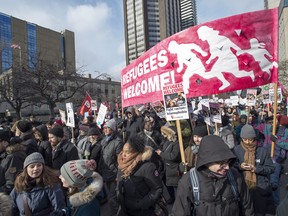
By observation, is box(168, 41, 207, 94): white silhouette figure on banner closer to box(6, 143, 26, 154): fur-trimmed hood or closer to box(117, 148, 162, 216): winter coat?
box(117, 148, 162, 216): winter coat

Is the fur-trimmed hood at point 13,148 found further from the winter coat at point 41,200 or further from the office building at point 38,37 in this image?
the office building at point 38,37

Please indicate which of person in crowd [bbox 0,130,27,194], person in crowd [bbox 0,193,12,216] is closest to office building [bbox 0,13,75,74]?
person in crowd [bbox 0,130,27,194]

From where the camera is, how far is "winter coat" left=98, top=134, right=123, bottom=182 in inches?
191

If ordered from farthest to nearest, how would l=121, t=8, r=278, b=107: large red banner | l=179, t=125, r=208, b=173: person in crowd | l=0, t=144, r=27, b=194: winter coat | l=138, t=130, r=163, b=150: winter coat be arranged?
l=138, t=130, r=163, b=150: winter coat, l=179, t=125, r=208, b=173: person in crowd, l=121, t=8, r=278, b=107: large red banner, l=0, t=144, r=27, b=194: winter coat

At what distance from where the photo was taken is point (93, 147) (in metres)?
5.38

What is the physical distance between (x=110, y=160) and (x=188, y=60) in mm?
2192

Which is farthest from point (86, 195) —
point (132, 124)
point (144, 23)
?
point (144, 23)

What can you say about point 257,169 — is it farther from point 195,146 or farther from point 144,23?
point 144,23

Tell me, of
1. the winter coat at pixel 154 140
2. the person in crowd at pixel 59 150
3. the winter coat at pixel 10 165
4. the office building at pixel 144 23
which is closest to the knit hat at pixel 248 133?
the winter coat at pixel 154 140

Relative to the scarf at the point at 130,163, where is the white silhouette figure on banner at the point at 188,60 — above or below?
above

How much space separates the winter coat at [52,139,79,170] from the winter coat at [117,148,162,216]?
1.85m

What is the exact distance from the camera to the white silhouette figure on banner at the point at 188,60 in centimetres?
415

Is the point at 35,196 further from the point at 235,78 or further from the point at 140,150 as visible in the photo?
the point at 235,78

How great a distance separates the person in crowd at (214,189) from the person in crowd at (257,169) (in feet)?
4.81
